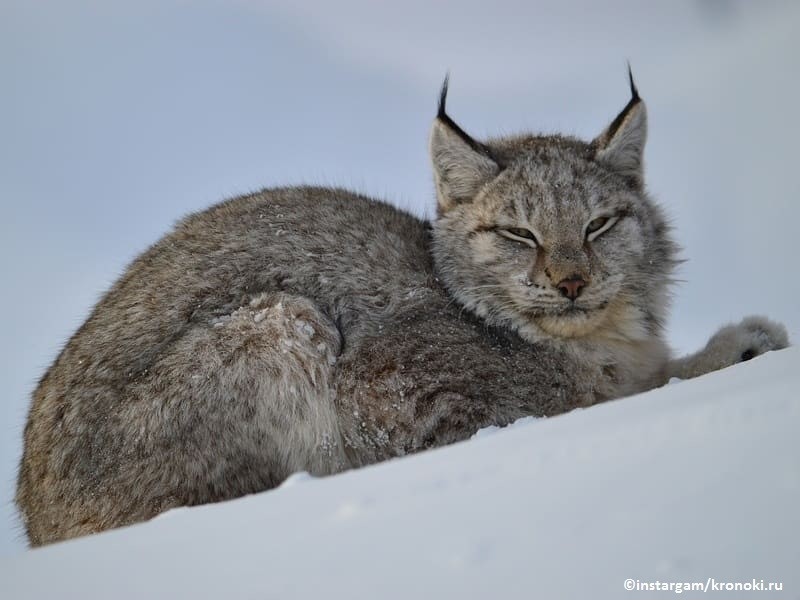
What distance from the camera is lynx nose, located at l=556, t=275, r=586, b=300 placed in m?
5.99

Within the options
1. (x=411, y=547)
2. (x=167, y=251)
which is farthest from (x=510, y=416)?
(x=411, y=547)

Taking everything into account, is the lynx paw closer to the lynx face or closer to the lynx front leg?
the lynx front leg

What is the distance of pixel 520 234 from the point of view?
250 inches

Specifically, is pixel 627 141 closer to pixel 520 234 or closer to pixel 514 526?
pixel 520 234

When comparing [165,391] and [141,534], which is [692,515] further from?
[165,391]

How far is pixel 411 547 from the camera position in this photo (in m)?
2.83

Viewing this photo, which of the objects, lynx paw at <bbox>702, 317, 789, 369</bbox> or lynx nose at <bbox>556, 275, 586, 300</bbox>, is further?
lynx paw at <bbox>702, 317, 789, 369</bbox>

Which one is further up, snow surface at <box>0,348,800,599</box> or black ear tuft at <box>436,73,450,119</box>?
black ear tuft at <box>436,73,450,119</box>

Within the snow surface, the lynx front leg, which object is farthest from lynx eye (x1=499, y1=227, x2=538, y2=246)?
the snow surface

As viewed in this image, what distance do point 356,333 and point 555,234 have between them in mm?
1491

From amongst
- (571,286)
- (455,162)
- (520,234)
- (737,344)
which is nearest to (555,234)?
(520,234)

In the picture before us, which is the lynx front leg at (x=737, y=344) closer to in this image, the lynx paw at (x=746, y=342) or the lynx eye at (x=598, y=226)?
the lynx paw at (x=746, y=342)

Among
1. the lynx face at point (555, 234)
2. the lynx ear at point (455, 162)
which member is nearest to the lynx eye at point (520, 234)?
the lynx face at point (555, 234)

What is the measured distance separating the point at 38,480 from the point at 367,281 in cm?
239
